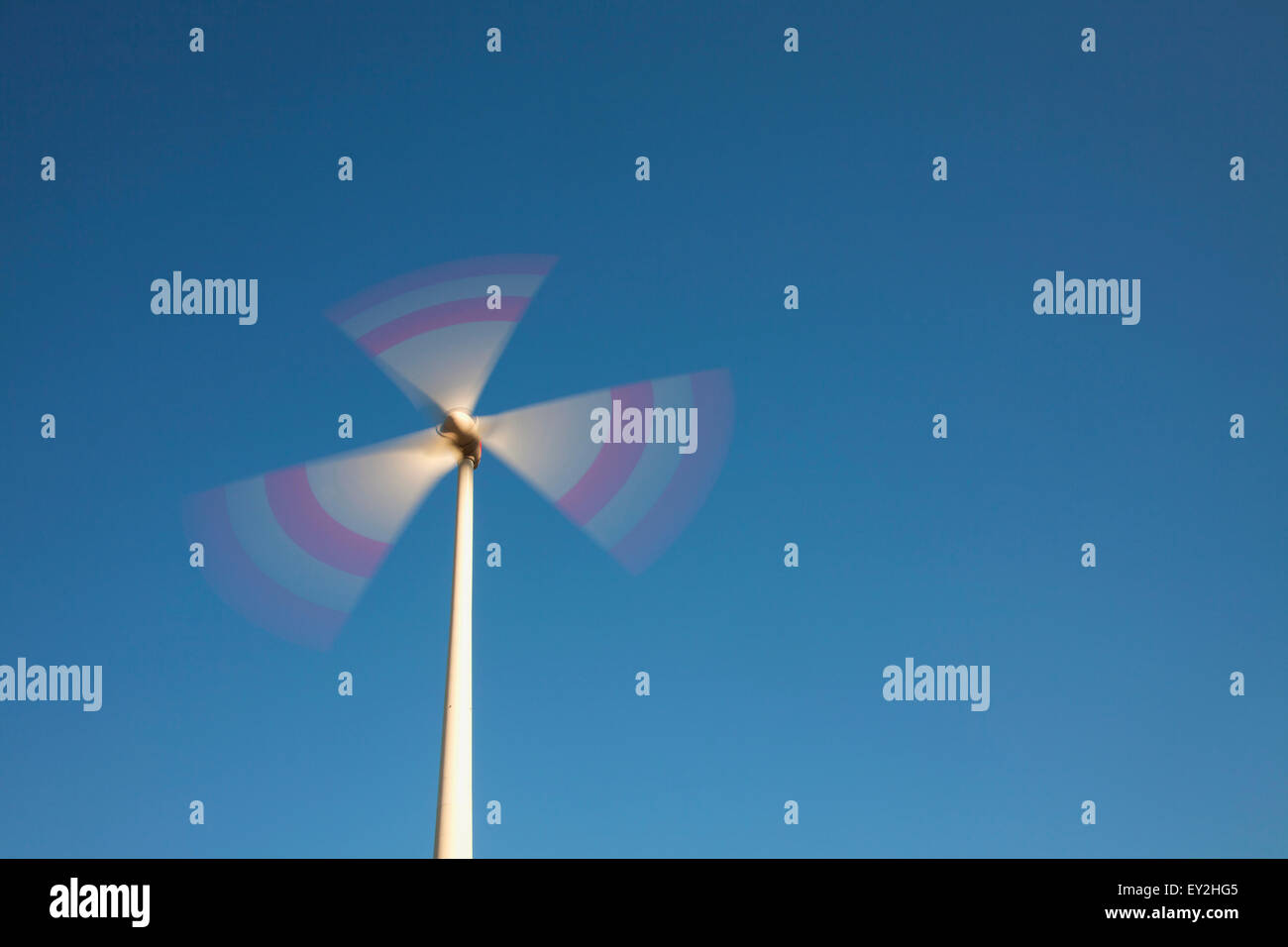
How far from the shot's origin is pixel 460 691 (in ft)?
51.1

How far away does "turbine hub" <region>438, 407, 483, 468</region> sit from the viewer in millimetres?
17359

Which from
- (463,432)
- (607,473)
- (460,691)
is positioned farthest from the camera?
(463,432)

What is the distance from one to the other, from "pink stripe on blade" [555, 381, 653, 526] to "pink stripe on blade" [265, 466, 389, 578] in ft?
9.59

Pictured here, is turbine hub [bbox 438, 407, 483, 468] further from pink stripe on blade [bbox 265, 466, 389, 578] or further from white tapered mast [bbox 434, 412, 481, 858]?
pink stripe on blade [bbox 265, 466, 389, 578]

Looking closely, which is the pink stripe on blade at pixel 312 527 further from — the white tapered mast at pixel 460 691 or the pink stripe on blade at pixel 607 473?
the pink stripe on blade at pixel 607 473

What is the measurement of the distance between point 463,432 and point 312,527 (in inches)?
104

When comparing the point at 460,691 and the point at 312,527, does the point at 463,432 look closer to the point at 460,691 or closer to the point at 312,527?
the point at 312,527

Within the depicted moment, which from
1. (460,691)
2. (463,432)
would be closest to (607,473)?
(463,432)

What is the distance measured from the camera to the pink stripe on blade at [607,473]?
16.8m

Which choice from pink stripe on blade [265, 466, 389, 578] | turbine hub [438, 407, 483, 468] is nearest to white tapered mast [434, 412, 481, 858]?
turbine hub [438, 407, 483, 468]
